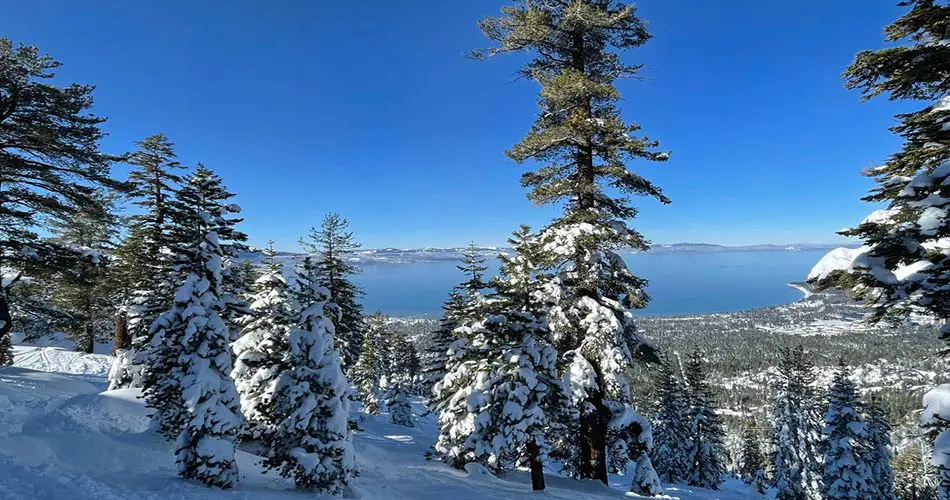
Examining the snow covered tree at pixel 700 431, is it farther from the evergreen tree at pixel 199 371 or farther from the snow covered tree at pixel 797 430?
the evergreen tree at pixel 199 371

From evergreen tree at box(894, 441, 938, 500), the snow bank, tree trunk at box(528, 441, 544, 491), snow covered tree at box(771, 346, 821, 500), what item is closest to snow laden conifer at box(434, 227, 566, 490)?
tree trunk at box(528, 441, 544, 491)

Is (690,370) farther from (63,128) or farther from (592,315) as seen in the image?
(63,128)

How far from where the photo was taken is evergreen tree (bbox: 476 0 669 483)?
1200 cm

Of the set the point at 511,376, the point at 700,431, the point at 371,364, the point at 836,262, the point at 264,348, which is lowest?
the point at 700,431

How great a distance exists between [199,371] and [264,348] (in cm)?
332

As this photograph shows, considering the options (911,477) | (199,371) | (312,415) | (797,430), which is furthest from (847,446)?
(911,477)

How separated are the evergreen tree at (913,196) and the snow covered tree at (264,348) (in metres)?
13.6

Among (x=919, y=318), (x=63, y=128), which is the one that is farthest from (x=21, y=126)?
(x=919, y=318)

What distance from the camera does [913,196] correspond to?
7.17 metres

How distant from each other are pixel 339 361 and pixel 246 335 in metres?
6.50

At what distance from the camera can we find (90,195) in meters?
15.2

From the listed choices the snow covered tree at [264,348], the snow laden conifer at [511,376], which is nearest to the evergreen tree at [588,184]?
the snow laden conifer at [511,376]

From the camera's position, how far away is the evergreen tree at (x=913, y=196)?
692 centimetres

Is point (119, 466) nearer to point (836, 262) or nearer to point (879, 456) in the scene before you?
point (836, 262)
